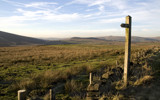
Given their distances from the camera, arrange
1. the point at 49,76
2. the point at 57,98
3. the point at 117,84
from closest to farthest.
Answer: the point at 57,98, the point at 117,84, the point at 49,76

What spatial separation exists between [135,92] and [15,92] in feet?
19.9

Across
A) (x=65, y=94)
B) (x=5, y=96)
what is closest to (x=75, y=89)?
(x=65, y=94)

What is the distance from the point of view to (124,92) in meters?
5.83

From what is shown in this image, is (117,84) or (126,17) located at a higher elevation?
(126,17)

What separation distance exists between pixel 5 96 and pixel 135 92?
6.25m

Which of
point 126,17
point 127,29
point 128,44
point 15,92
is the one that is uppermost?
point 126,17

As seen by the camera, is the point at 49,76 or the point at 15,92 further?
the point at 49,76

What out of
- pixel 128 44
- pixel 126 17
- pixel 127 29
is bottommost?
pixel 128 44

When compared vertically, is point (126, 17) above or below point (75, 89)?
above

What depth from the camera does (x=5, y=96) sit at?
6.04 metres

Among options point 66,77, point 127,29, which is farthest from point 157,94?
point 66,77

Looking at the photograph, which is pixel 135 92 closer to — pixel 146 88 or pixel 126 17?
pixel 146 88

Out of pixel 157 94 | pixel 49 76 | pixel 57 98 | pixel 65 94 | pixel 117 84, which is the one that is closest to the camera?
pixel 157 94

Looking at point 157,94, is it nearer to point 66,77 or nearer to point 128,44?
point 128,44
